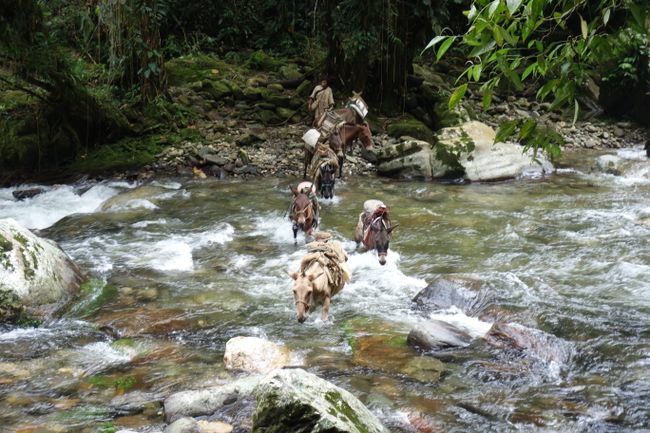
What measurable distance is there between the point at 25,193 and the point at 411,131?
975 centimetres

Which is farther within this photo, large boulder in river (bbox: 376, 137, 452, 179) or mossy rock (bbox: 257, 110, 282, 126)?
mossy rock (bbox: 257, 110, 282, 126)

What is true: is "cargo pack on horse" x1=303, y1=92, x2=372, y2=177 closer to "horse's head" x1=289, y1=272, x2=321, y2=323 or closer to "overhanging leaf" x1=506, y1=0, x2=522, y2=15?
"horse's head" x1=289, y1=272, x2=321, y2=323

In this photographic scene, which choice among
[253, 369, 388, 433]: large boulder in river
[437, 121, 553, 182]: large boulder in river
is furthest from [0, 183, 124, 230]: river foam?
[253, 369, 388, 433]: large boulder in river

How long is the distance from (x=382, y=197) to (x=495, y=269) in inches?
190

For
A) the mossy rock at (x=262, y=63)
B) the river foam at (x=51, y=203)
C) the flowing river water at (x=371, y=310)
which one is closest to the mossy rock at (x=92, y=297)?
the flowing river water at (x=371, y=310)

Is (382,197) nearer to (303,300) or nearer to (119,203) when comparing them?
(119,203)

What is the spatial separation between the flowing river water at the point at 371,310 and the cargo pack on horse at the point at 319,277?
42 cm

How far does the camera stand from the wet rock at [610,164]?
15.9 meters

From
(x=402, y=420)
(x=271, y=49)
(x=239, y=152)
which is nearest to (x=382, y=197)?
(x=239, y=152)

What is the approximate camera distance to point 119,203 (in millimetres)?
13508

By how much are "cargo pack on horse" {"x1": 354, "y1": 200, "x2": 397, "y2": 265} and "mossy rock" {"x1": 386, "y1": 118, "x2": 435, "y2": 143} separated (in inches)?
336

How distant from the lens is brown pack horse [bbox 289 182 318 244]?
1021cm

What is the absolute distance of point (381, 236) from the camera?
9094 millimetres

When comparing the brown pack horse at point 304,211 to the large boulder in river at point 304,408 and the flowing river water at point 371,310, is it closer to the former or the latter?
the flowing river water at point 371,310
